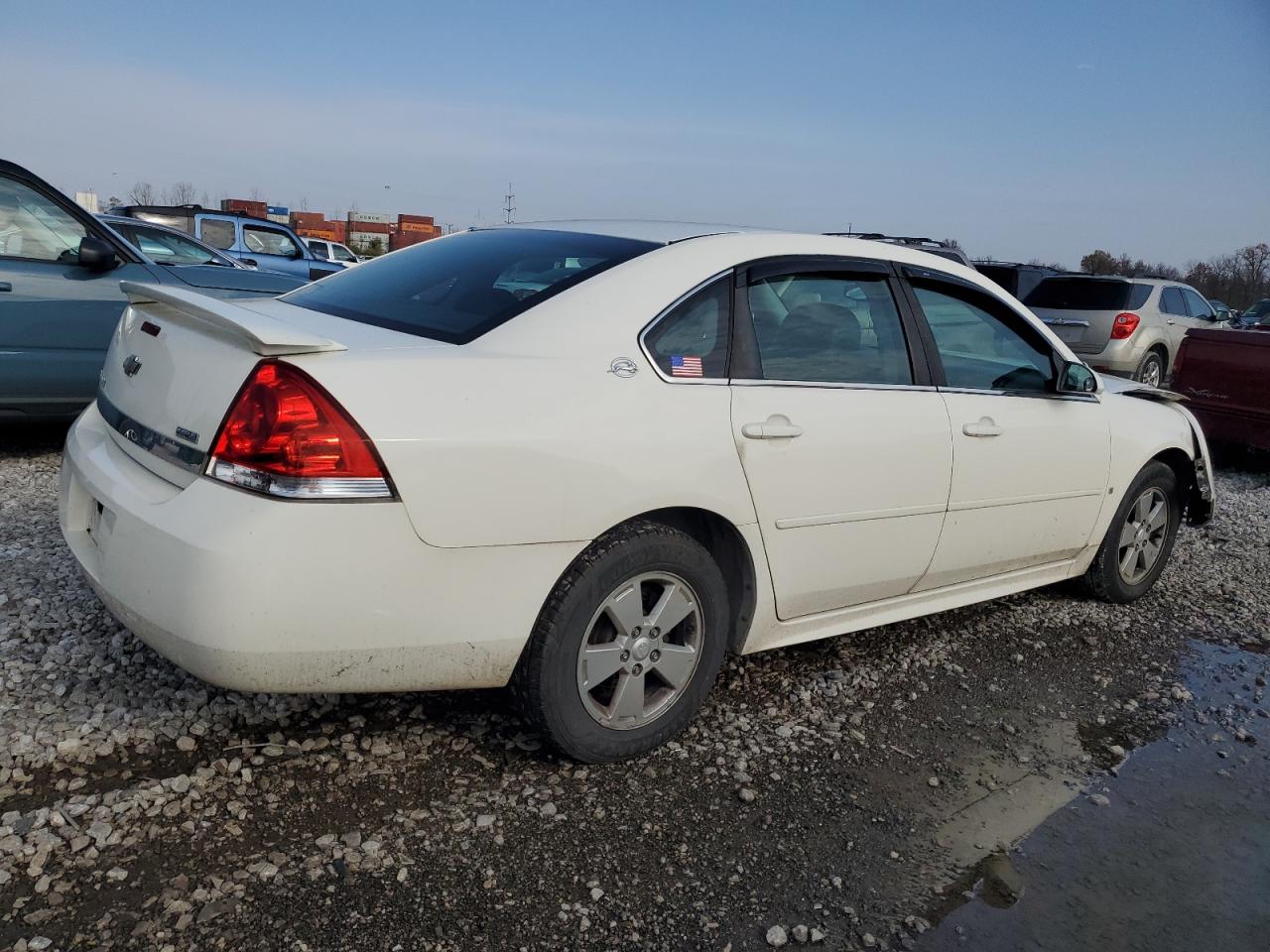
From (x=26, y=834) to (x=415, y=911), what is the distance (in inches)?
37.9

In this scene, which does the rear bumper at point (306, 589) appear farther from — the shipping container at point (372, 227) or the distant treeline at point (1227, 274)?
the shipping container at point (372, 227)

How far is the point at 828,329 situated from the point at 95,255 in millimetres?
4504

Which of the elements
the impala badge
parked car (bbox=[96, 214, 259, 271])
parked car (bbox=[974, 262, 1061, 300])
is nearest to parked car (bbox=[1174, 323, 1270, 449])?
parked car (bbox=[974, 262, 1061, 300])

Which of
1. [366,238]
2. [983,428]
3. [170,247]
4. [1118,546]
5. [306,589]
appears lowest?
[366,238]

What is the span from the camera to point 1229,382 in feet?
27.4

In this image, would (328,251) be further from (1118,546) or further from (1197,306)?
(1118,546)

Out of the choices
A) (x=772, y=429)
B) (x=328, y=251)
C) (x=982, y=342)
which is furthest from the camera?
(x=328, y=251)

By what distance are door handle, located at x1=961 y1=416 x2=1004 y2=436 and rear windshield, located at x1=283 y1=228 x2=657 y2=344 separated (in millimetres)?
1387

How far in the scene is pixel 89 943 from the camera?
2.09m

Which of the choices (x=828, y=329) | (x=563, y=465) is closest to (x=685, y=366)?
(x=563, y=465)

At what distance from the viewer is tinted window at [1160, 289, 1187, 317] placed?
13.5 metres

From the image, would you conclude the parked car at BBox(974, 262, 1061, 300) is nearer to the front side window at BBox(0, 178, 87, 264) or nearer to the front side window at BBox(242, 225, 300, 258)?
the front side window at BBox(242, 225, 300, 258)

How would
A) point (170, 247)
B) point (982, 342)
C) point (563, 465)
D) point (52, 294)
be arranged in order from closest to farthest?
point (563, 465), point (982, 342), point (52, 294), point (170, 247)

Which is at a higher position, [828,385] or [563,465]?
[828,385]
